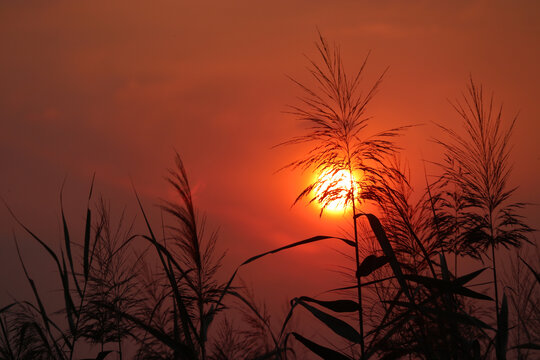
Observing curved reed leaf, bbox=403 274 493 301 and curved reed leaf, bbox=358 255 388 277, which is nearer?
curved reed leaf, bbox=403 274 493 301

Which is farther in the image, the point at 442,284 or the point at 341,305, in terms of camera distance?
the point at 341,305

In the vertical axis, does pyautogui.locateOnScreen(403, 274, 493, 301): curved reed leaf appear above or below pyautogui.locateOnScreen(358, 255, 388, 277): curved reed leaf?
below

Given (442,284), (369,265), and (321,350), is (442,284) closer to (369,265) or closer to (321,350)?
(369,265)

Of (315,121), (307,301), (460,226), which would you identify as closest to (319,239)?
(307,301)

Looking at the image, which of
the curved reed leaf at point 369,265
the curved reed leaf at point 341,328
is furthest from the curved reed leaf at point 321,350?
the curved reed leaf at point 369,265

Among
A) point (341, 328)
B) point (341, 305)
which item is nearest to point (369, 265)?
point (341, 305)

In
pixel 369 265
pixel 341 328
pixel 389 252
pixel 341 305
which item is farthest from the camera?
pixel 369 265

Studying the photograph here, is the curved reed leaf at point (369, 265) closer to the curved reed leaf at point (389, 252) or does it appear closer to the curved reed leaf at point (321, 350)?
the curved reed leaf at point (389, 252)

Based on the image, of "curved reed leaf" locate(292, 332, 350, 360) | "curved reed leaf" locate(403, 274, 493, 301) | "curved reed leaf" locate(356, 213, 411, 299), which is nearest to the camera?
"curved reed leaf" locate(356, 213, 411, 299)

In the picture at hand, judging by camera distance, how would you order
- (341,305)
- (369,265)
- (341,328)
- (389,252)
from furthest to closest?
(369,265) → (341,305) → (341,328) → (389,252)

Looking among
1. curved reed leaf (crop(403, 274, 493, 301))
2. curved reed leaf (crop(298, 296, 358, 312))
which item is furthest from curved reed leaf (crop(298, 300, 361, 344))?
curved reed leaf (crop(403, 274, 493, 301))

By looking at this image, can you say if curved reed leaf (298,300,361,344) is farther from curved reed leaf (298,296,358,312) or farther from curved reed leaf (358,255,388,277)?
curved reed leaf (358,255,388,277)

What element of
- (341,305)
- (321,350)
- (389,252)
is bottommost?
(321,350)

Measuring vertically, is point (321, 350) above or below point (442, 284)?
below
